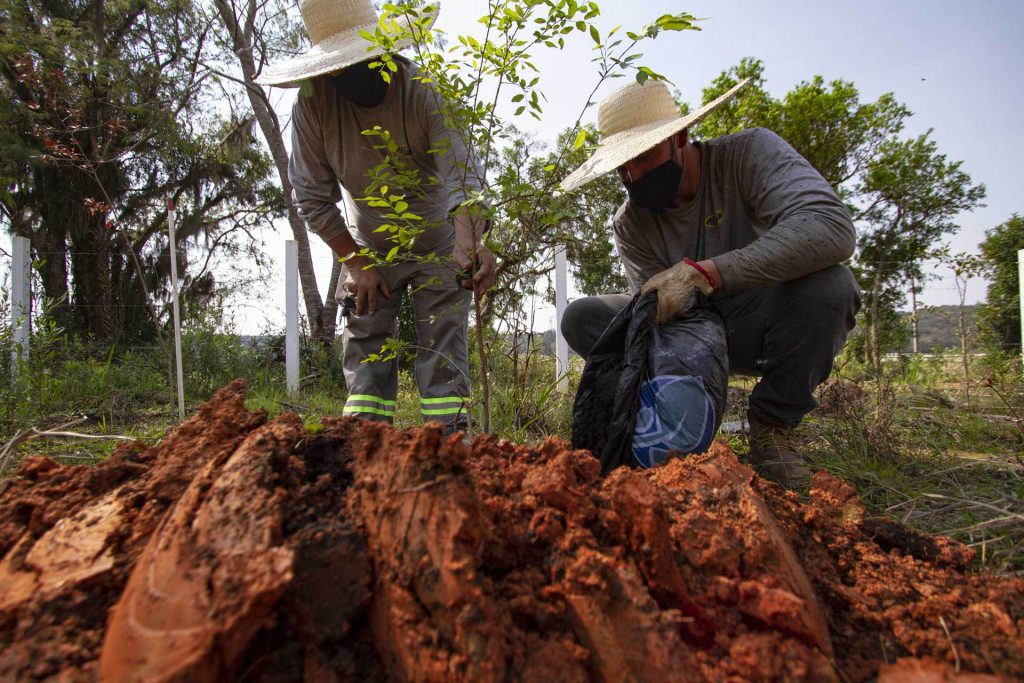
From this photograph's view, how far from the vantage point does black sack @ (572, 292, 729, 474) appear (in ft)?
5.41

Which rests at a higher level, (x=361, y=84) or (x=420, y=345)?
(x=361, y=84)

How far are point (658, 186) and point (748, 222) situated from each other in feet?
1.41

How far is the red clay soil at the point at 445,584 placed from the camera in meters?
0.64

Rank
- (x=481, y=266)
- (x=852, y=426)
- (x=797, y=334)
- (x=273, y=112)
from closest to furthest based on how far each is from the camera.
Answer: (x=481, y=266) → (x=797, y=334) → (x=852, y=426) → (x=273, y=112)

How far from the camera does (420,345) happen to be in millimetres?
2615

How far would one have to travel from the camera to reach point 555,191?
190 cm

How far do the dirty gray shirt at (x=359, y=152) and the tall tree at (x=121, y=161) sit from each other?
6794mm

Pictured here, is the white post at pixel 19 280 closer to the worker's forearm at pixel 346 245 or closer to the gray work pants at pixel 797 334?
the worker's forearm at pixel 346 245

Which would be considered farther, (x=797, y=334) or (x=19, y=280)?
(x=19, y=280)

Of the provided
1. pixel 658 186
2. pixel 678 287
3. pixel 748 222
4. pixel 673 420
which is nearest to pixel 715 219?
pixel 748 222

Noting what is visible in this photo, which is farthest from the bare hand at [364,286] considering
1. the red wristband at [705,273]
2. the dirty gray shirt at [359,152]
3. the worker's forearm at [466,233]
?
the red wristband at [705,273]

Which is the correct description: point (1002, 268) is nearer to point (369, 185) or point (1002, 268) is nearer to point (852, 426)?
point (852, 426)

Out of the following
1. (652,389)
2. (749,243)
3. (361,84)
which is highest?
(361,84)

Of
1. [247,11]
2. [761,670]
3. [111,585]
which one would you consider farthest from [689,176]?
[247,11]
